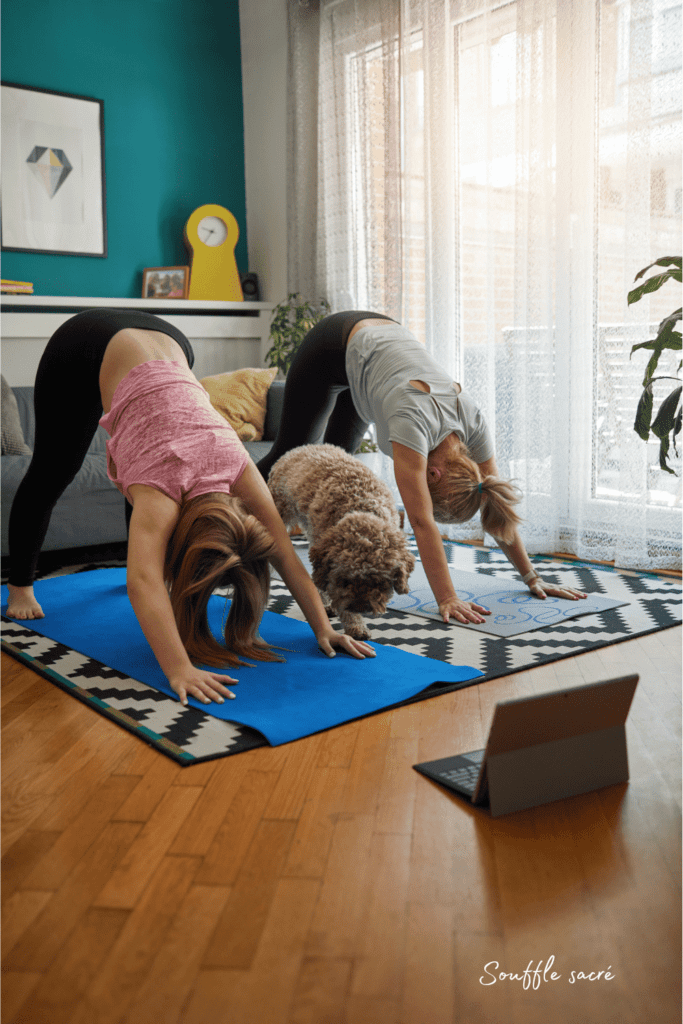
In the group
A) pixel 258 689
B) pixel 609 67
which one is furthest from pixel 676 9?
pixel 258 689

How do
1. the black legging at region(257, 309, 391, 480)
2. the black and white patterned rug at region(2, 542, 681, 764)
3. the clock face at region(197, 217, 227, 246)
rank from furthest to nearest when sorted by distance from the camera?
the clock face at region(197, 217, 227, 246) < the black legging at region(257, 309, 391, 480) < the black and white patterned rug at region(2, 542, 681, 764)

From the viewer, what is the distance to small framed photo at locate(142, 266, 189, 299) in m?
5.27

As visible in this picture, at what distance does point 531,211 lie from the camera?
381cm

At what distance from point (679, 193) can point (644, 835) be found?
2652mm

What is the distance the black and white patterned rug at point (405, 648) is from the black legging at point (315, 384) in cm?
58

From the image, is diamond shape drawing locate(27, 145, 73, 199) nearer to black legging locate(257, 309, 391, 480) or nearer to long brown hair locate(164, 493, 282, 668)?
black legging locate(257, 309, 391, 480)

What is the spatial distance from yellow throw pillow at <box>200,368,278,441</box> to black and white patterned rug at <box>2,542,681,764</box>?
4.42 feet

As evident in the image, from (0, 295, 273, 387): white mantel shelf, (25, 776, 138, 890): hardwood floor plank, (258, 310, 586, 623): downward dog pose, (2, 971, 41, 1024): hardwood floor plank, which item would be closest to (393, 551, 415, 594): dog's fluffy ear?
(258, 310, 586, 623): downward dog pose

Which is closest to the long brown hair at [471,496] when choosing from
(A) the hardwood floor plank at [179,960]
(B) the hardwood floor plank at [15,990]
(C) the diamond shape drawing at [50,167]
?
(A) the hardwood floor plank at [179,960]

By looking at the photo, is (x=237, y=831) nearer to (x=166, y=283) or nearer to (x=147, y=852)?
(x=147, y=852)

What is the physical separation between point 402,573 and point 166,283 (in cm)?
354

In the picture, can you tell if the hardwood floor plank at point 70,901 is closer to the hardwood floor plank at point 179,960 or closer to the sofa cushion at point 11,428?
the hardwood floor plank at point 179,960

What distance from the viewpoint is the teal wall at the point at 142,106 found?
4914 mm

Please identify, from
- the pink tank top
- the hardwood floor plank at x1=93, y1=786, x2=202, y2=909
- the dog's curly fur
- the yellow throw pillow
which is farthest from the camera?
the yellow throw pillow
